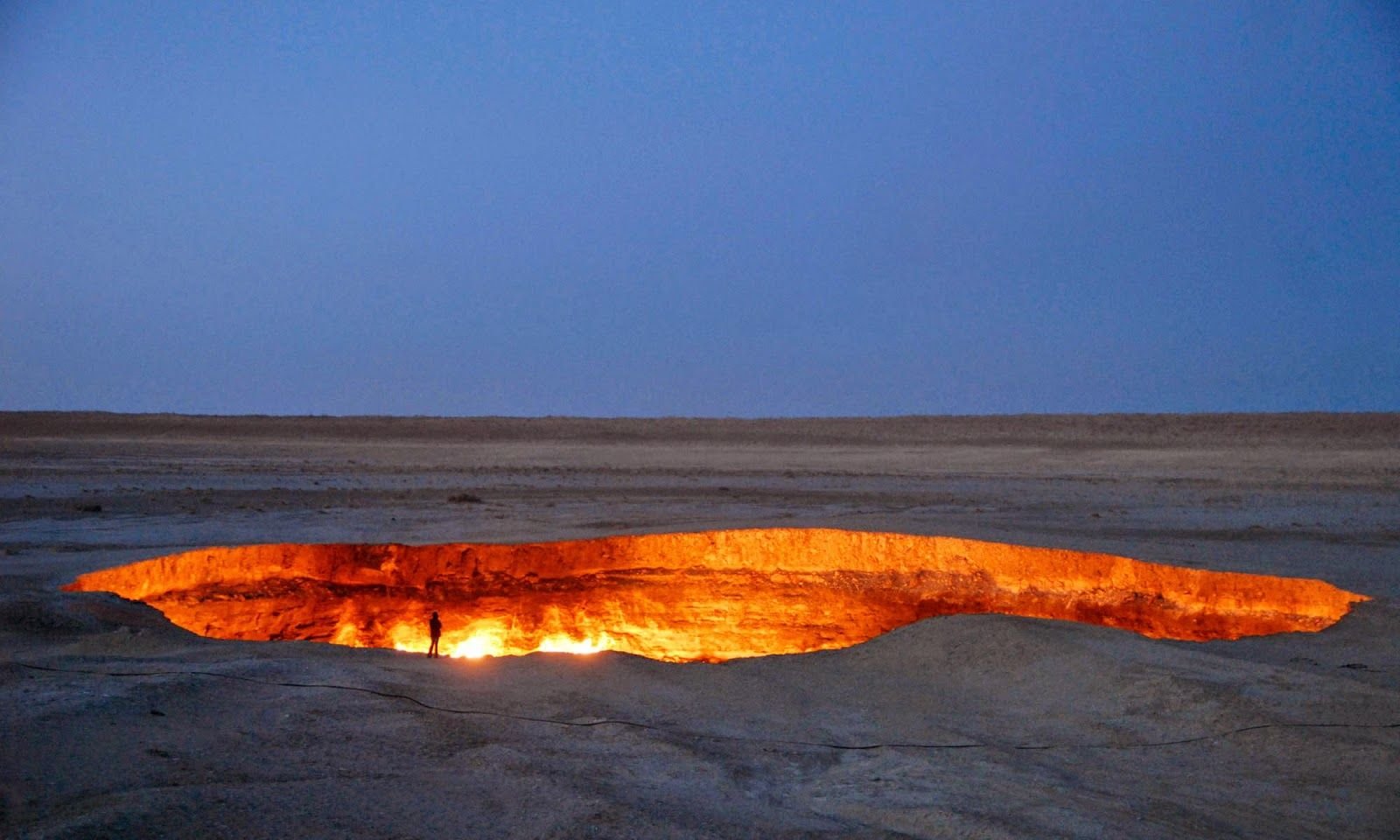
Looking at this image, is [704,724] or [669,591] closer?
[704,724]

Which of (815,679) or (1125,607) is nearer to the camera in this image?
(815,679)

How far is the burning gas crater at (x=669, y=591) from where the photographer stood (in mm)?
6883

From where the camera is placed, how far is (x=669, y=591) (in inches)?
316

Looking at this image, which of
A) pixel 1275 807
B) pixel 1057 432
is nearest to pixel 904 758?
pixel 1275 807

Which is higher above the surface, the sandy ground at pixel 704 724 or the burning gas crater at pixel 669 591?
the burning gas crater at pixel 669 591

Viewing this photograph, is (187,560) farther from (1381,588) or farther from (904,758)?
(1381,588)

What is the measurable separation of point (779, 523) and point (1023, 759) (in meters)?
5.35

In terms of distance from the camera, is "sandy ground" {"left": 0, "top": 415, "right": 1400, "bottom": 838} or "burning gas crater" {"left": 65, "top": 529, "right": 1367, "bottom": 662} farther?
"burning gas crater" {"left": 65, "top": 529, "right": 1367, "bottom": 662}

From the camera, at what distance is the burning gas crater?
688 centimetres

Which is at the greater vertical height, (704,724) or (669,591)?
(669,591)

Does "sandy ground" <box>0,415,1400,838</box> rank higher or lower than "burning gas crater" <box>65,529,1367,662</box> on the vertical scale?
lower

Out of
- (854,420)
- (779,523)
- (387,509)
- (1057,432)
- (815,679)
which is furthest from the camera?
(854,420)

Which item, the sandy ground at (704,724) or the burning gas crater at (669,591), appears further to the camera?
the burning gas crater at (669,591)

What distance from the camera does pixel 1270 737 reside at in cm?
353
